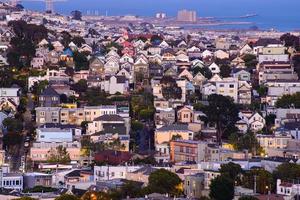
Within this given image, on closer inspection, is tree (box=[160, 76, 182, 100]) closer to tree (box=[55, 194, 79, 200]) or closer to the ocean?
tree (box=[55, 194, 79, 200])

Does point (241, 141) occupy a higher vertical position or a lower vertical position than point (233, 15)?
lower

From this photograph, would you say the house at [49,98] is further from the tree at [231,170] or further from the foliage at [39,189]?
the tree at [231,170]

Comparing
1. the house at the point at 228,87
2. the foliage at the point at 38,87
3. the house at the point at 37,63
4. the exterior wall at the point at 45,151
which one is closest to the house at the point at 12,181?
the exterior wall at the point at 45,151

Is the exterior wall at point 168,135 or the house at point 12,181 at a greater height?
the exterior wall at point 168,135

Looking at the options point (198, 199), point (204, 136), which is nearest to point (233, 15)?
point (204, 136)

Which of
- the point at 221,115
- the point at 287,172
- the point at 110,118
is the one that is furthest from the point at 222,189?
the point at 110,118

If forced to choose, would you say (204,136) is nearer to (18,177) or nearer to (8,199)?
(18,177)
